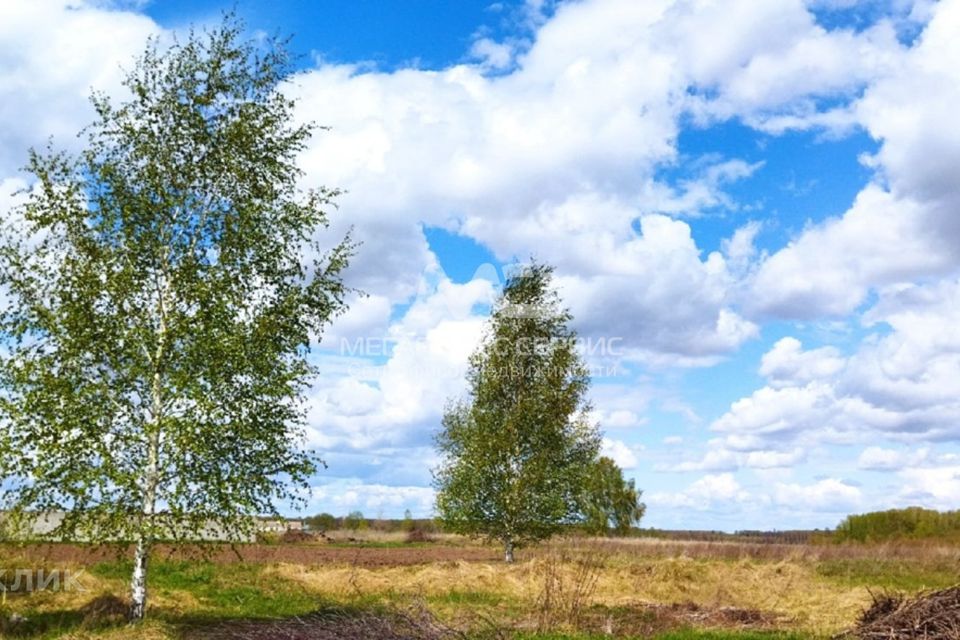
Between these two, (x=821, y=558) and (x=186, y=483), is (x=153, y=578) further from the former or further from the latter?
(x=821, y=558)

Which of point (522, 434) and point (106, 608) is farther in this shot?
point (522, 434)

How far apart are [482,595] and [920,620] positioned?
14.3 m

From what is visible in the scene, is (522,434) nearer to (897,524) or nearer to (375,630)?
(375,630)

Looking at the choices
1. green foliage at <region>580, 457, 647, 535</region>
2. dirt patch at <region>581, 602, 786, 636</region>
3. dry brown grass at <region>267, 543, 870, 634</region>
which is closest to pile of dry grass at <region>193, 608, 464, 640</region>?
dirt patch at <region>581, 602, 786, 636</region>

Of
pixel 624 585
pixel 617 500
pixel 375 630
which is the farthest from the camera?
pixel 617 500

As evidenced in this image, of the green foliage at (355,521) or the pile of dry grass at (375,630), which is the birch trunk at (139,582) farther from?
the green foliage at (355,521)

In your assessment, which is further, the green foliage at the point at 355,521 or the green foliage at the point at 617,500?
the green foliage at the point at 355,521

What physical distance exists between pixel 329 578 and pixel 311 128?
14675 mm

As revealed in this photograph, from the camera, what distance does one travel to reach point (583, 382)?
3916 cm

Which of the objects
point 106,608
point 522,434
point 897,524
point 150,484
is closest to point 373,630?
point 150,484

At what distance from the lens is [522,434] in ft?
125

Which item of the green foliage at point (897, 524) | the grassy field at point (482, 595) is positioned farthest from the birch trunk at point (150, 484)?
the green foliage at point (897, 524)

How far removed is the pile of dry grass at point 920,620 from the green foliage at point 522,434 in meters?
22.4

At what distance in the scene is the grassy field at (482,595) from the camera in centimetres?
1834
